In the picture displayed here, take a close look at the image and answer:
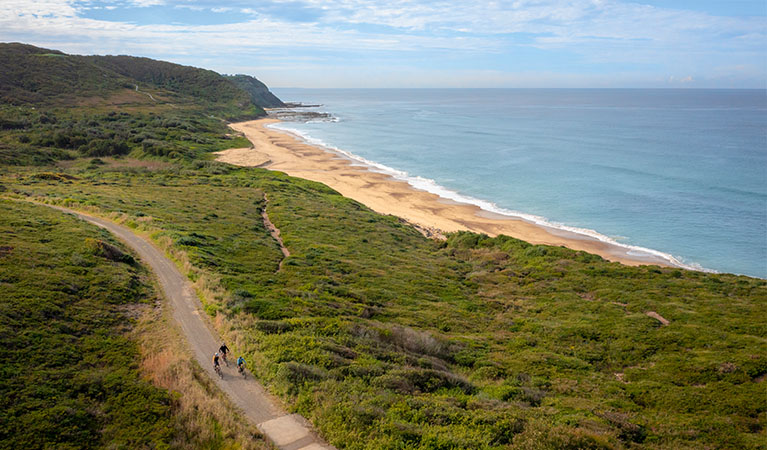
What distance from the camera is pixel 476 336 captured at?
810 inches

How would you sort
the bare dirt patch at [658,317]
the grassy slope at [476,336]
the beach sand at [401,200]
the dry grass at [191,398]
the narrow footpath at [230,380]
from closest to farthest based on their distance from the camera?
the dry grass at [191,398] < the narrow footpath at [230,380] < the grassy slope at [476,336] < the bare dirt patch at [658,317] < the beach sand at [401,200]

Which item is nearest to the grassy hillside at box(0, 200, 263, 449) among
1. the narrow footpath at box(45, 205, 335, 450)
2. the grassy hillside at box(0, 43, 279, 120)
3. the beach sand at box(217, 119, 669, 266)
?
the narrow footpath at box(45, 205, 335, 450)

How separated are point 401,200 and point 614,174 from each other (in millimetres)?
42561

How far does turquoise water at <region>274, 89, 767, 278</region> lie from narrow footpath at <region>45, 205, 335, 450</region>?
44667 mm

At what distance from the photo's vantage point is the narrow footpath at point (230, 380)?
10938 millimetres

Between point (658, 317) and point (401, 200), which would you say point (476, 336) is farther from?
point (401, 200)

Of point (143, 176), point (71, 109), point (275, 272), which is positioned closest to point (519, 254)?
point (275, 272)

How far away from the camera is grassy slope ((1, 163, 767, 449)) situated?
11852 mm

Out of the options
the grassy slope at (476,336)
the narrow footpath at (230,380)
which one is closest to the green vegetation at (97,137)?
the grassy slope at (476,336)

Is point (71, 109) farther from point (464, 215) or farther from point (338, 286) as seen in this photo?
point (338, 286)

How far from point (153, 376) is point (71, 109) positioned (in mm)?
119706

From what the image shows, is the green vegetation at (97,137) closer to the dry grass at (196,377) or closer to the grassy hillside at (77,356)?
the grassy hillside at (77,356)

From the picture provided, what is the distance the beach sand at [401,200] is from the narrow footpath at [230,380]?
3152 centimetres

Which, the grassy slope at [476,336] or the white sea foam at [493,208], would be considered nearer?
the grassy slope at [476,336]
